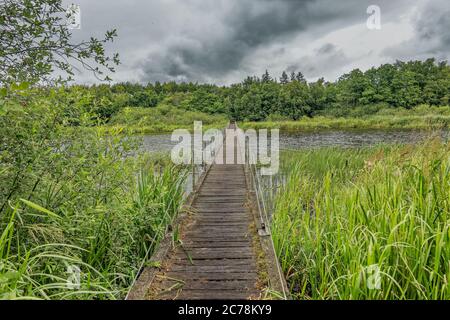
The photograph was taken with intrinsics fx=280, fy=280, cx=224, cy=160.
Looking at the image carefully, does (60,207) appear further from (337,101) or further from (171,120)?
(337,101)

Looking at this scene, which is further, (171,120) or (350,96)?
(350,96)

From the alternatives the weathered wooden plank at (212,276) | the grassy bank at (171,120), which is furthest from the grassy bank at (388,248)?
the grassy bank at (171,120)

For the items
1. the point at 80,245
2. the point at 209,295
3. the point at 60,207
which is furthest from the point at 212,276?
the point at 60,207

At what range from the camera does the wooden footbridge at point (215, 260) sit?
2357 mm

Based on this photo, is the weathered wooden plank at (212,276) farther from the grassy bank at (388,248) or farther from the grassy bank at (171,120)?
the grassy bank at (171,120)

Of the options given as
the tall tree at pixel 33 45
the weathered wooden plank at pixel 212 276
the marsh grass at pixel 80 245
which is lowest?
the weathered wooden plank at pixel 212 276

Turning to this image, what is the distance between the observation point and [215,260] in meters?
2.91

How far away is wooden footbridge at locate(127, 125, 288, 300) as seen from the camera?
2.36 m

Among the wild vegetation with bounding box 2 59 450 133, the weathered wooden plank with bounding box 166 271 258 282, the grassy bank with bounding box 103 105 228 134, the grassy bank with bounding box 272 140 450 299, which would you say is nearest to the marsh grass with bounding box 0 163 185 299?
the weathered wooden plank with bounding box 166 271 258 282

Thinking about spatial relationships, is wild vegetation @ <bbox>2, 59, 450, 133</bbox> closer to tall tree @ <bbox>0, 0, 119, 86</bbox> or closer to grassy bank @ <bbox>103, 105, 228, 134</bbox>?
grassy bank @ <bbox>103, 105, 228, 134</bbox>

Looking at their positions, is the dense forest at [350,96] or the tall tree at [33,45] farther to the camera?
the dense forest at [350,96]

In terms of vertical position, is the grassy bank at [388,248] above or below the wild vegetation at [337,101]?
below

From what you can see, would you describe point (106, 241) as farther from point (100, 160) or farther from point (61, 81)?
point (61, 81)

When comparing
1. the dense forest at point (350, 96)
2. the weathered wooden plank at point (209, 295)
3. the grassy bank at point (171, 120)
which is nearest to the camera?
the weathered wooden plank at point (209, 295)
